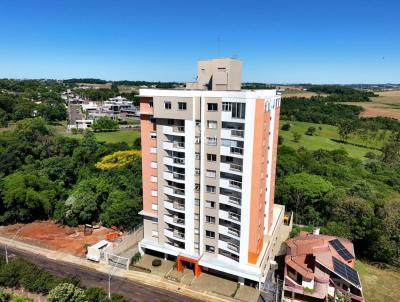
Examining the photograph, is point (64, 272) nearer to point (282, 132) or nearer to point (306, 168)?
point (306, 168)

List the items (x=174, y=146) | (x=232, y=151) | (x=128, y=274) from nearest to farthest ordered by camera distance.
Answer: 1. (x=232, y=151)
2. (x=174, y=146)
3. (x=128, y=274)

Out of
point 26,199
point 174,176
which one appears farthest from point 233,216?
point 26,199

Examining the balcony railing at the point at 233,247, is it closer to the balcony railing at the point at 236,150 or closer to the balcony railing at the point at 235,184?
the balcony railing at the point at 235,184

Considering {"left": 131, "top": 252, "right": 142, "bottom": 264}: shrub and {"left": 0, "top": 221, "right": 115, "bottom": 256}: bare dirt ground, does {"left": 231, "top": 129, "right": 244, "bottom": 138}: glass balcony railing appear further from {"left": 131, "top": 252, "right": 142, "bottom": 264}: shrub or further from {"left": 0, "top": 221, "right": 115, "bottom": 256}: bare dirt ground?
{"left": 0, "top": 221, "right": 115, "bottom": 256}: bare dirt ground

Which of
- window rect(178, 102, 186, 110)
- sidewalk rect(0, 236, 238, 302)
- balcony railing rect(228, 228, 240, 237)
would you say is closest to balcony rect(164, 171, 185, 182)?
window rect(178, 102, 186, 110)

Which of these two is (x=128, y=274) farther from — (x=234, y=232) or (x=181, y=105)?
(x=181, y=105)

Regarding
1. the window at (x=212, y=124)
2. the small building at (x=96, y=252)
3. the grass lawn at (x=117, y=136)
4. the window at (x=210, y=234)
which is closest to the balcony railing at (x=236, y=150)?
the window at (x=212, y=124)
